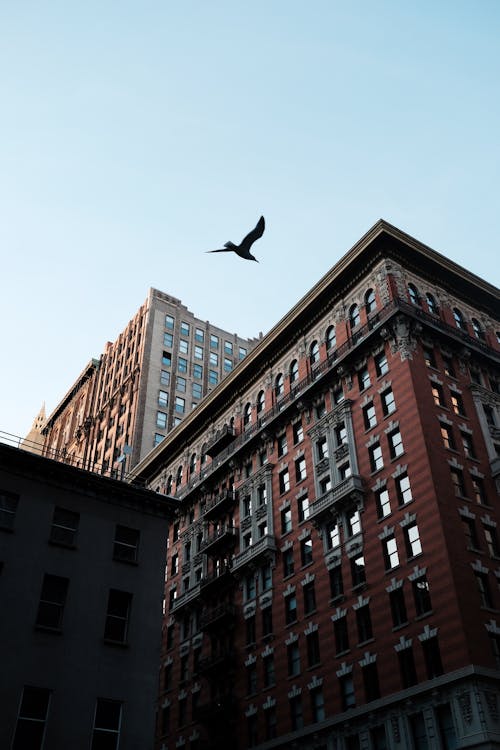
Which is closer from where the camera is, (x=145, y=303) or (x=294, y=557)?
(x=294, y=557)

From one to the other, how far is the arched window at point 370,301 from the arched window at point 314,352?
562cm

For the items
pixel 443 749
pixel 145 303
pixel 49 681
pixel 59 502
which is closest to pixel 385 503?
pixel 443 749

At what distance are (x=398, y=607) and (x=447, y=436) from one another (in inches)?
417

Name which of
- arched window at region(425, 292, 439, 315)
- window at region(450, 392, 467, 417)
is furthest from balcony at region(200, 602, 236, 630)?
arched window at region(425, 292, 439, 315)

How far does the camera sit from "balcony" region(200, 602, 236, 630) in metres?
53.3

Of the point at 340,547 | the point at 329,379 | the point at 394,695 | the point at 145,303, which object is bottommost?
the point at 394,695

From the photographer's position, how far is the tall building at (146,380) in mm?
89100

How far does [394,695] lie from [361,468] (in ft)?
45.0

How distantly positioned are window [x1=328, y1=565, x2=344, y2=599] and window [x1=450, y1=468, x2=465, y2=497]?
848 centimetres

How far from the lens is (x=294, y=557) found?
49.4 meters

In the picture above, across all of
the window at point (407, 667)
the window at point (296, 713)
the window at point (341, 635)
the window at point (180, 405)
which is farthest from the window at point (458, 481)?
the window at point (180, 405)

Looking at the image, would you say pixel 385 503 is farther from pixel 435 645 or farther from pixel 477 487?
pixel 435 645

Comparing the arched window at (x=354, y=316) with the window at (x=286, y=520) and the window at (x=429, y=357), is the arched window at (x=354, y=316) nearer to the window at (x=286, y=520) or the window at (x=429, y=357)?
the window at (x=429, y=357)

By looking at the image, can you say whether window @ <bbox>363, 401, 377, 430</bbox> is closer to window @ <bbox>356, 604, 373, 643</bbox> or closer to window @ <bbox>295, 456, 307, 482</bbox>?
window @ <bbox>295, 456, 307, 482</bbox>
